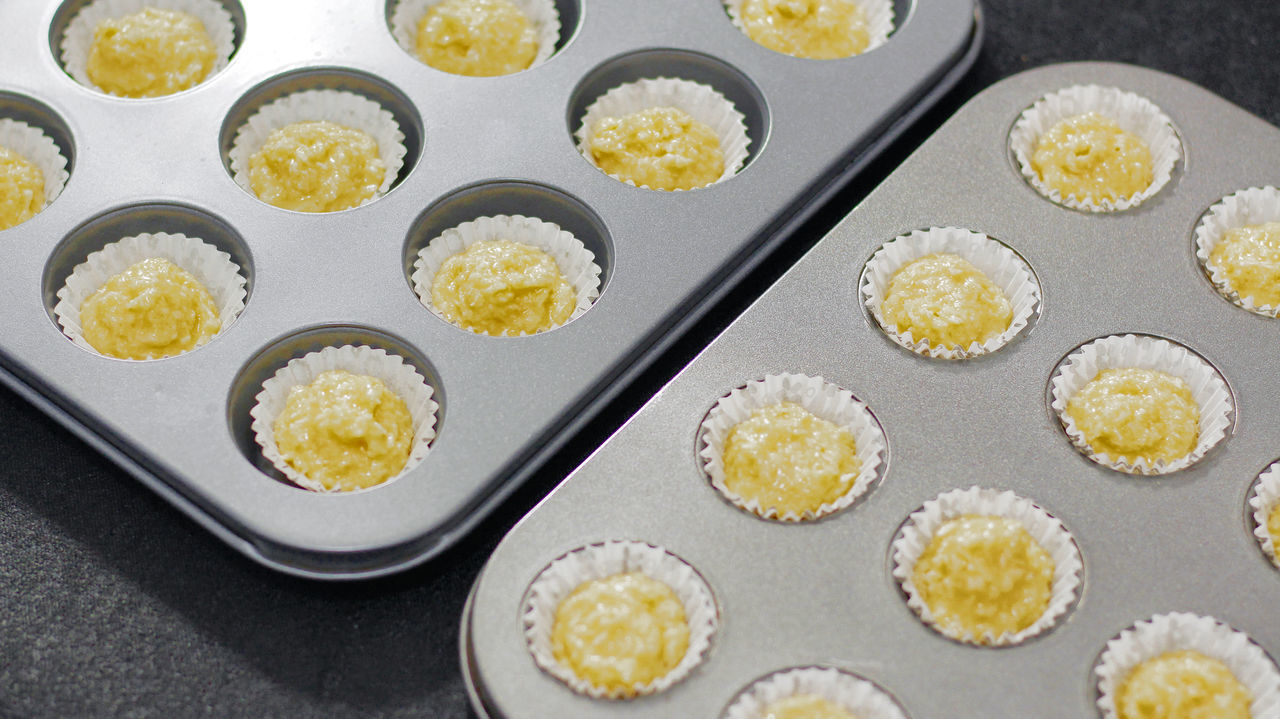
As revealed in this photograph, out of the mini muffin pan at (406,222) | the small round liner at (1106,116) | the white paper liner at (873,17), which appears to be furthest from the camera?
the white paper liner at (873,17)

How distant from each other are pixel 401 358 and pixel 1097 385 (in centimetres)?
139

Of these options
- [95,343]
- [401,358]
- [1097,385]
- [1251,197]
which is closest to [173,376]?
[95,343]

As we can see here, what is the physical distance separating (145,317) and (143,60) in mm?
787

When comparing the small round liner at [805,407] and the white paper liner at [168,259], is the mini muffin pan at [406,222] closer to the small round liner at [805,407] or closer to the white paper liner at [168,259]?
the white paper liner at [168,259]

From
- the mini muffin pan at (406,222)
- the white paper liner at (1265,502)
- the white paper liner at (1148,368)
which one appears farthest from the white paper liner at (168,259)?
the white paper liner at (1265,502)

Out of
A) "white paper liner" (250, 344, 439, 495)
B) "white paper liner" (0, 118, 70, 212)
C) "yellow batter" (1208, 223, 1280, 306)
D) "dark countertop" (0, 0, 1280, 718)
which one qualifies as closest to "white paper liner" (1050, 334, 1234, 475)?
"yellow batter" (1208, 223, 1280, 306)

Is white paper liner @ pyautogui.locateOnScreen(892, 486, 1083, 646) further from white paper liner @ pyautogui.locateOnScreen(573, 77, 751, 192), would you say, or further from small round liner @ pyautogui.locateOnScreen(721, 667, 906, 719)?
white paper liner @ pyautogui.locateOnScreen(573, 77, 751, 192)

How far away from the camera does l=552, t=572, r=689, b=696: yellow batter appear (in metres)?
1.97

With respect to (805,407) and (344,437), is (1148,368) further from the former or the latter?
(344,437)

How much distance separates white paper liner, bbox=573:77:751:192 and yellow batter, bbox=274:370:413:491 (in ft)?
2.68

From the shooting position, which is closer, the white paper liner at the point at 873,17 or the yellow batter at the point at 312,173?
the yellow batter at the point at 312,173

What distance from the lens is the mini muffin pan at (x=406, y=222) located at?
2.17m

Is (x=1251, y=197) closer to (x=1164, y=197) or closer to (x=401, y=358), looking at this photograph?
(x=1164, y=197)

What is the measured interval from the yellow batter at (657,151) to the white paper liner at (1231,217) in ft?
3.51
